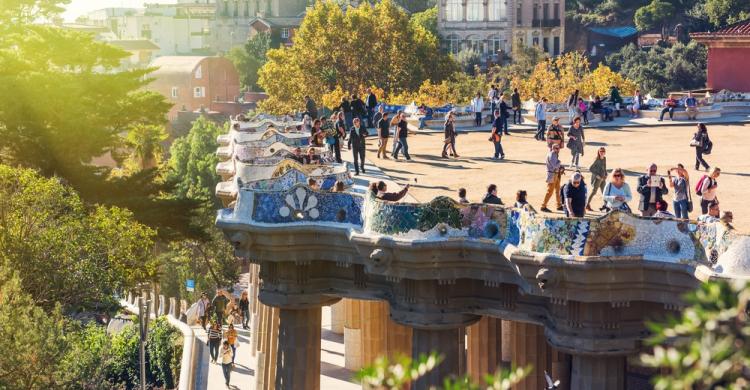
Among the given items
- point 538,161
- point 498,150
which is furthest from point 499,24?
point 538,161

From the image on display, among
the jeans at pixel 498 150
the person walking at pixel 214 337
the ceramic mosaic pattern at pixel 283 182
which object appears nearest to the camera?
the ceramic mosaic pattern at pixel 283 182

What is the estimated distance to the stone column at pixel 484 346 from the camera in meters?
38.8

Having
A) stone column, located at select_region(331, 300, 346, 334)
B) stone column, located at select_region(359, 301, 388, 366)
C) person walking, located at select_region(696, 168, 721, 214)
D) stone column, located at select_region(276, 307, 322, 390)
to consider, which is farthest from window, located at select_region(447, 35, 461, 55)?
person walking, located at select_region(696, 168, 721, 214)

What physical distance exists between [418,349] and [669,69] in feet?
370

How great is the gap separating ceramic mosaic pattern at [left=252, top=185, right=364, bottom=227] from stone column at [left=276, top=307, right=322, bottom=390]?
7.28ft

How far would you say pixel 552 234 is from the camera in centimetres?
2717

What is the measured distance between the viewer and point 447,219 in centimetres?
2917

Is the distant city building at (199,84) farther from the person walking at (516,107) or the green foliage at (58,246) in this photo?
the green foliage at (58,246)

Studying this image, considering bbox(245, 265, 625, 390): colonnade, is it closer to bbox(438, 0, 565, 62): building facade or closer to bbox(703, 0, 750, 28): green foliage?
bbox(703, 0, 750, 28): green foliage

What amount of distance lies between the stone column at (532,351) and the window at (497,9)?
145754 mm

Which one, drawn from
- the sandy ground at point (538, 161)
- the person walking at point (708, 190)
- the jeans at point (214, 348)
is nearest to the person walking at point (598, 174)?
the sandy ground at point (538, 161)

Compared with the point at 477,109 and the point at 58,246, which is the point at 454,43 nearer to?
the point at 477,109

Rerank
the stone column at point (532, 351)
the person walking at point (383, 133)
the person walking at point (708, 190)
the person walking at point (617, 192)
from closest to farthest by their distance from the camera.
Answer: the person walking at point (617, 192), the person walking at point (708, 190), the stone column at point (532, 351), the person walking at point (383, 133)

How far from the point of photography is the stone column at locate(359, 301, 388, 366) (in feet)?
131
